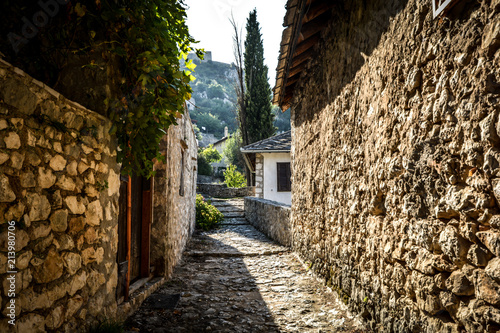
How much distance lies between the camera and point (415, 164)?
2.13m

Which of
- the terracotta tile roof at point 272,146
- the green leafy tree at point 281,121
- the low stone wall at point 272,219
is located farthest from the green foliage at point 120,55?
the green leafy tree at point 281,121

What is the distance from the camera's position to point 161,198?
4551 millimetres

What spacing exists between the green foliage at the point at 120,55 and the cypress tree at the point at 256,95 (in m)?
16.0

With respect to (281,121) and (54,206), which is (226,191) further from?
(281,121)

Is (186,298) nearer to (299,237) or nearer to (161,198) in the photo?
(161,198)

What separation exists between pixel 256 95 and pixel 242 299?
54.2ft

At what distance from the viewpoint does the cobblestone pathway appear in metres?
3.15

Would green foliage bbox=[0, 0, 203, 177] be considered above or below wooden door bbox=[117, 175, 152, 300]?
above

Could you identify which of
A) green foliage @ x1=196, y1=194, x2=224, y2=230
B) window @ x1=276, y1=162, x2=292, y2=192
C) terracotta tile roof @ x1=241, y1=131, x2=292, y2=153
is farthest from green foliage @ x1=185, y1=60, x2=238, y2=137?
green foliage @ x1=196, y1=194, x2=224, y2=230

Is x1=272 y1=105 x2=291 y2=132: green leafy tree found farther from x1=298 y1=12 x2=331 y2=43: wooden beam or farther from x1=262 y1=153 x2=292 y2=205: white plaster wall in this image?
x1=298 y1=12 x2=331 y2=43: wooden beam

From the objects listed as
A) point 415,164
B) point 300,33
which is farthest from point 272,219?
point 415,164

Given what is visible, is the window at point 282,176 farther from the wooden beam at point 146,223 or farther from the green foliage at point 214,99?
the green foliage at point 214,99

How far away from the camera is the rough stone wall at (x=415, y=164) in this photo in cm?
156

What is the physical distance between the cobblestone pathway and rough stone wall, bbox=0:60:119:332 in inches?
36.0
